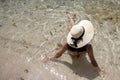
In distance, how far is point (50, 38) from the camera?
5.18m

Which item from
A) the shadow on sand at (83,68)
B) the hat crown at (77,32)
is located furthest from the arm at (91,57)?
the hat crown at (77,32)

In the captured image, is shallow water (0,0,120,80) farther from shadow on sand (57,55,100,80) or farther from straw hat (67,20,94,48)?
straw hat (67,20,94,48)

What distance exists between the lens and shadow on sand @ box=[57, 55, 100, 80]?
4.37 m

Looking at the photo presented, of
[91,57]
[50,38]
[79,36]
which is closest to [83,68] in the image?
[91,57]

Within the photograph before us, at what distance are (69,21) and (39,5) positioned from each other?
1007 mm

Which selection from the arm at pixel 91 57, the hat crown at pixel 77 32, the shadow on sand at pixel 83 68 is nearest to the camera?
the hat crown at pixel 77 32

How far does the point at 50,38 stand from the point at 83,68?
1.04 metres

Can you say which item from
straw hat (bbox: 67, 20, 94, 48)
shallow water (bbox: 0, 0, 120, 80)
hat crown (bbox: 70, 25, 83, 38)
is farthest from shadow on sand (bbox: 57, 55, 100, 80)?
hat crown (bbox: 70, 25, 83, 38)

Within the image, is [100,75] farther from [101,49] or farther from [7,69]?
[7,69]

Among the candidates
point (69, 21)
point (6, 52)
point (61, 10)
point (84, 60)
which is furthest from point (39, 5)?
point (84, 60)

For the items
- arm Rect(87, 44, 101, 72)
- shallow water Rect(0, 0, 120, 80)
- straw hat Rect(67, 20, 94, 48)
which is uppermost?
straw hat Rect(67, 20, 94, 48)

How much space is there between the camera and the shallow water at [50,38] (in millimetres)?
4438

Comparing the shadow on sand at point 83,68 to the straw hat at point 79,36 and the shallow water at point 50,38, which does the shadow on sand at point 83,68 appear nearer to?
the shallow water at point 50,38

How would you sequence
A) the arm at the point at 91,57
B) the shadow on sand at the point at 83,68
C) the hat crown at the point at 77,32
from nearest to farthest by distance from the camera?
1. the hat crown at the point at 77,32
2. the arm at the point at 91,57
3. the shadow on sand at the point at 83,68
